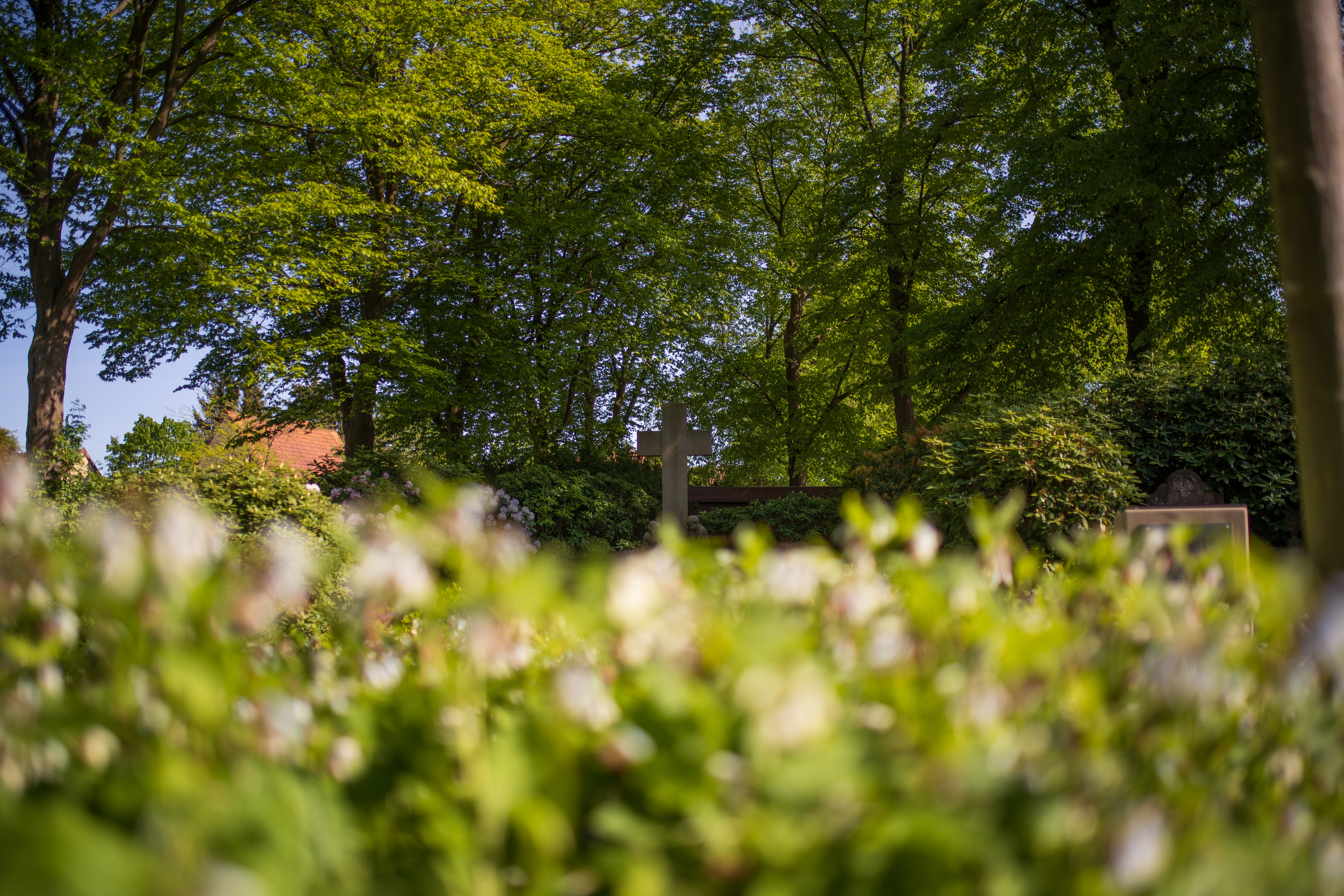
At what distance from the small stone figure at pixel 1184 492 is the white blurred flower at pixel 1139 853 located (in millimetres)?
9617

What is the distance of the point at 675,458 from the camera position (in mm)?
12695

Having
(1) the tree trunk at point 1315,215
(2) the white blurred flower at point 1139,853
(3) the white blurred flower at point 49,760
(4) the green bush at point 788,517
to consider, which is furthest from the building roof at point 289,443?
(2) the white blurred flower at point 1139,853

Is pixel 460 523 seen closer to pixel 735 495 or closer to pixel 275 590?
pixel 275 590

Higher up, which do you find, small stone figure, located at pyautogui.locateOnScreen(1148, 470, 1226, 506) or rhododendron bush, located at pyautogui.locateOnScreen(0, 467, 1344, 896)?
small stone figure, located at pyautogui.locateOnScreen(1148, 470, 1226, 506)

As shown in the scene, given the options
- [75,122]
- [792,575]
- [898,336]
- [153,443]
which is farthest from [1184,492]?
[153,443]

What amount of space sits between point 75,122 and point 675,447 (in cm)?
892

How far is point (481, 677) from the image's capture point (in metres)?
1.50

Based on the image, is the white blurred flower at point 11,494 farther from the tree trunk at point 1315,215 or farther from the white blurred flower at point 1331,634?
the tree trunk at point 1315,215

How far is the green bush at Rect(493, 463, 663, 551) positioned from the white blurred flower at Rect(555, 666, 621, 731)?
11.9m

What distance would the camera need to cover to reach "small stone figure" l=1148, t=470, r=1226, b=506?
30.8ft

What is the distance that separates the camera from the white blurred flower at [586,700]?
1.01 meters

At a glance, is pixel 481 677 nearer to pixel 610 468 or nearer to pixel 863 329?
pixel 610 468

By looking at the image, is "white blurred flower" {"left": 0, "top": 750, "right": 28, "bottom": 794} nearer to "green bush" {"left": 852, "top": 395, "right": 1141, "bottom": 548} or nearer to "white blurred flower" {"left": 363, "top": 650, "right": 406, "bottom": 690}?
"white blurred flower" {"left": 363, "top": 650, "right": 406, "bottom": 690}

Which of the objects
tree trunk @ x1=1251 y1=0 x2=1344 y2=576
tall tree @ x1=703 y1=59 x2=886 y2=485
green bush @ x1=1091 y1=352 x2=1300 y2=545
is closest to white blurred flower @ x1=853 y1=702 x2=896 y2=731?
tree trunk @ x1=1251 y1=0 x2=1344 y2=576
